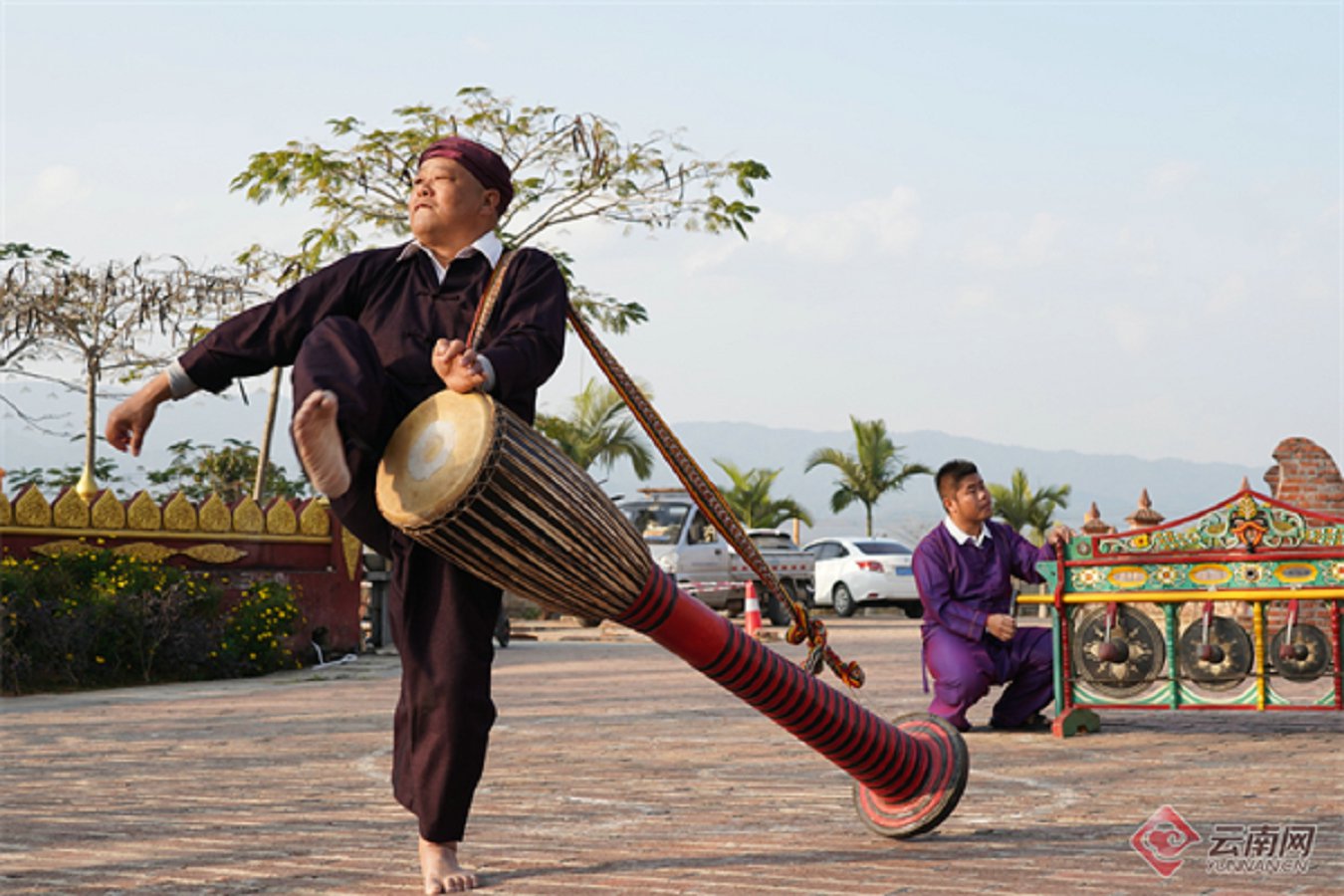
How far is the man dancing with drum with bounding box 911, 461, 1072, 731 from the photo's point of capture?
782 centimetres

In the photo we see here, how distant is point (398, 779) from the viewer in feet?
13.4

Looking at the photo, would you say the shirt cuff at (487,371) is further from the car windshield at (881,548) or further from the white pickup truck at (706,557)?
the car windshield at (881,548)

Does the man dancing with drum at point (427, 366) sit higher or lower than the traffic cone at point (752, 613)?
higher

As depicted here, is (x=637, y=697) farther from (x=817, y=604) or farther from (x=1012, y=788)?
(x=817, y=604)

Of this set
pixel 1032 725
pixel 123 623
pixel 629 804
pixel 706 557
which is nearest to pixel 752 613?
pixel 706 557

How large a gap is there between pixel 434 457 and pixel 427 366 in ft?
1.10

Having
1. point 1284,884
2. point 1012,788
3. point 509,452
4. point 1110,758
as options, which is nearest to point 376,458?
point 509,452

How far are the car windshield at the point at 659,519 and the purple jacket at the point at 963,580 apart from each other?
52.7 ft

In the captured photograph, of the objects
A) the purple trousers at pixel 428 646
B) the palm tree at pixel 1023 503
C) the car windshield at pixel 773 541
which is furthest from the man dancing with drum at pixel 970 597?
the palm tree at pixel 1023 503

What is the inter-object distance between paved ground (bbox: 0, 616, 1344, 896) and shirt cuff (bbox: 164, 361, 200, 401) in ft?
4.01

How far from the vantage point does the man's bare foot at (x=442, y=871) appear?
154 inches

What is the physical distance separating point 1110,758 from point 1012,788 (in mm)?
1206

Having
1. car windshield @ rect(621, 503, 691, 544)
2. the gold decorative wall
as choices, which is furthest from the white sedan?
the gold decorative wall

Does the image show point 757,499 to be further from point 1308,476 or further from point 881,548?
point 1308,476
